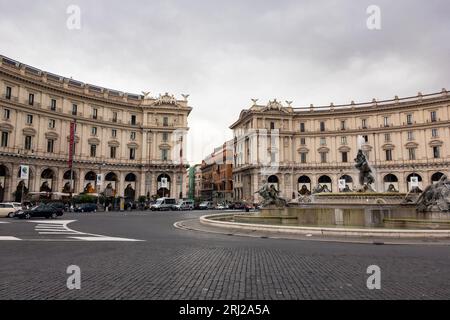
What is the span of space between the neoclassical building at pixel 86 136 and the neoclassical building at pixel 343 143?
1867cm

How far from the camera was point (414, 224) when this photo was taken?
17766 mm

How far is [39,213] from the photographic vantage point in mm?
29797

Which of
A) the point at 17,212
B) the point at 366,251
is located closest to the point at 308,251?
the point at 366,251

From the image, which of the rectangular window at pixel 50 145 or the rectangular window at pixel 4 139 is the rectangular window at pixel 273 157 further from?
the rectangular window at pixel 4 139

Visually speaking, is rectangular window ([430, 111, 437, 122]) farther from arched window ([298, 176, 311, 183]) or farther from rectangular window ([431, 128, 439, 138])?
arched window ([298, 176, 311, 183])

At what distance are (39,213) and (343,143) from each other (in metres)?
65.0

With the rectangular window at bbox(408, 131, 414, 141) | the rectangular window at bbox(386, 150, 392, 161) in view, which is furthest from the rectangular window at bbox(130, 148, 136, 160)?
the rectangular window at bbox(408, 131, 414, 141)

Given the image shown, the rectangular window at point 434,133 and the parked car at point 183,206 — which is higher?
the rectangular window at point 434,133

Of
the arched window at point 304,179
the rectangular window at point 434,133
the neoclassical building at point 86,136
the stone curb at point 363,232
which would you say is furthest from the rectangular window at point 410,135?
the stone curb at point 363,232

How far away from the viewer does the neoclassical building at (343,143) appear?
2707 inches

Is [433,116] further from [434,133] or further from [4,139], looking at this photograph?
[4,139]

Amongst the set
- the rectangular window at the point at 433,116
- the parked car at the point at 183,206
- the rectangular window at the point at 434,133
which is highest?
the rectangular window at the point at 433,116
